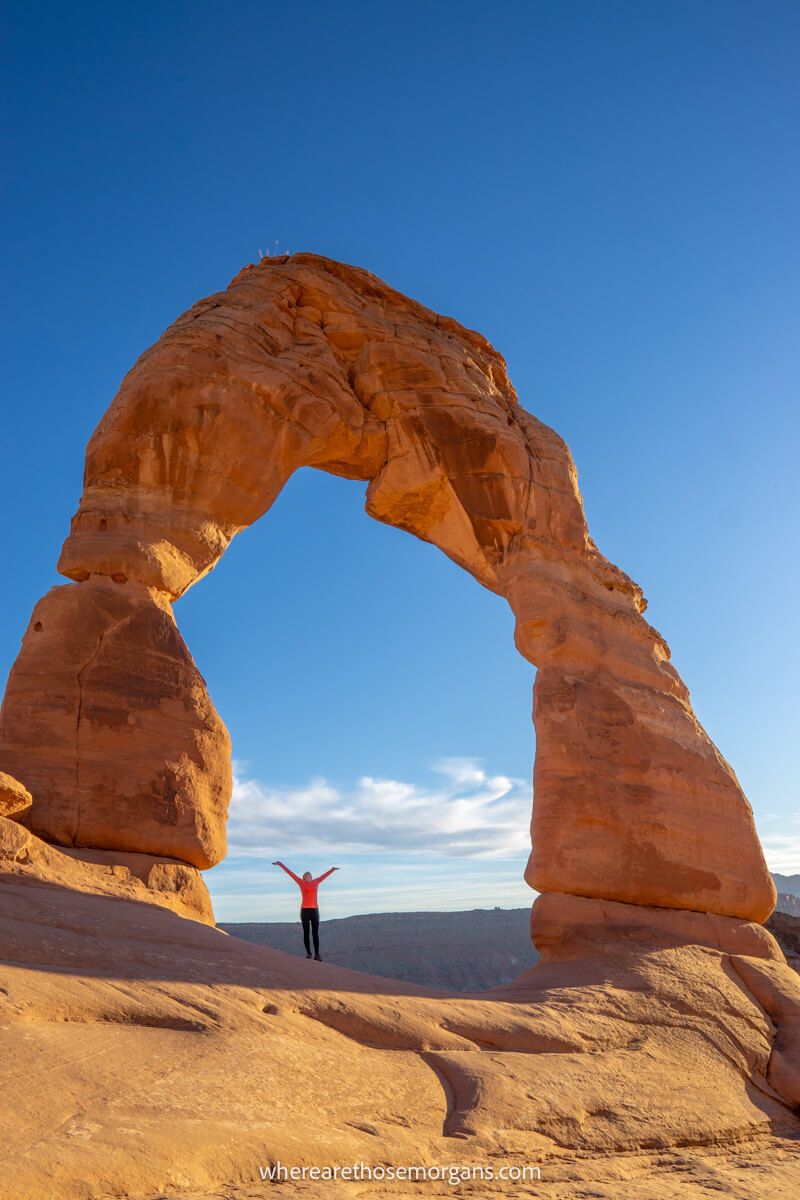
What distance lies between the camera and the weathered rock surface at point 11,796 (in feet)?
20.1

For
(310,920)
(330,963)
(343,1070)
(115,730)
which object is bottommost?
(343,1070)

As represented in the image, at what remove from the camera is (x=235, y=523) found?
923cm

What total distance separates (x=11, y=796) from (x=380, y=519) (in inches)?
242

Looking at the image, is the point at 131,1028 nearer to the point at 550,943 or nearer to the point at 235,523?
the point at 550,943

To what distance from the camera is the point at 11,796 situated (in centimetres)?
620

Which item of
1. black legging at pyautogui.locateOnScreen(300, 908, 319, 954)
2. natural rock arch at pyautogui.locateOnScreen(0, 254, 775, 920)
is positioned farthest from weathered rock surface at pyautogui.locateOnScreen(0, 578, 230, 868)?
black legging at pyautogui.locateOnScreen(300, 908, 319, 954)

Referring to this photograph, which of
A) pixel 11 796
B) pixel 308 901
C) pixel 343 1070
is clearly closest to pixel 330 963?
pixel 308 901

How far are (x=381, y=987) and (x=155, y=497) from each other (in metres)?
4.85

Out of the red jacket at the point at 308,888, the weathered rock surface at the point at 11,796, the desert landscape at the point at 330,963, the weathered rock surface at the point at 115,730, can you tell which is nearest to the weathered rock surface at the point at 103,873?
the desert landscape at the point at 330,963

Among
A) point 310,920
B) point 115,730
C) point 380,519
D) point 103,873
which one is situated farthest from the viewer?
point 380,519

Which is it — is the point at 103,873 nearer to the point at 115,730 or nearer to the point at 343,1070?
the point at 115,730

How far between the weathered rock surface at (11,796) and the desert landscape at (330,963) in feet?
0.11

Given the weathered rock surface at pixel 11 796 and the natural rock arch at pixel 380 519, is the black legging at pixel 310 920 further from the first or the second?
the weathered rock surface at pixel 11 796

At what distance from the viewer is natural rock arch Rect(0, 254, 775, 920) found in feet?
23.9
